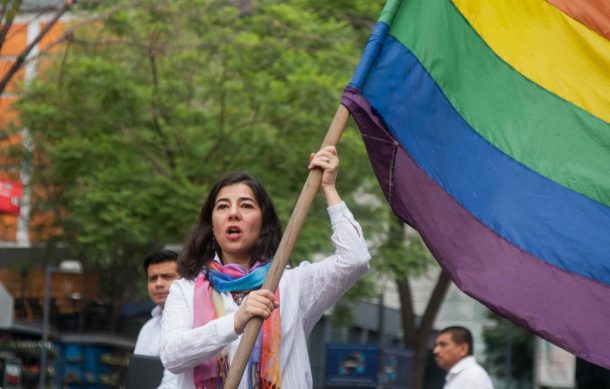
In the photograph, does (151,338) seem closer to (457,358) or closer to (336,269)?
(336,269)

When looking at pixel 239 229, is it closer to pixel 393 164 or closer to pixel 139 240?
pixel 393 164

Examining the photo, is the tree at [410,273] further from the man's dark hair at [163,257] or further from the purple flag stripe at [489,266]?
the purple flag stripe at [489,266]

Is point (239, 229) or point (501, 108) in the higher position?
point (501, 108)

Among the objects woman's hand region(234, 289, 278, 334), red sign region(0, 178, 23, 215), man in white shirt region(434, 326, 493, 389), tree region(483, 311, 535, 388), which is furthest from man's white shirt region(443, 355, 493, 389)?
tree region(483, 311, 535, 388)

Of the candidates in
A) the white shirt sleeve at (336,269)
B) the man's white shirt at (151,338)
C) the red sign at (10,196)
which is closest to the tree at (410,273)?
the red sign at (10,196)

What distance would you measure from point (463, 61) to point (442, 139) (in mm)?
332

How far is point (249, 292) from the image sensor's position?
4793mm

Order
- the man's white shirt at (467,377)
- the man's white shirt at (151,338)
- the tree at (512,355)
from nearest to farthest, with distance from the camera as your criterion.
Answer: the man's white shirt at (151,338)
the man's white shirt at (467,377)
the tree at (512,355)

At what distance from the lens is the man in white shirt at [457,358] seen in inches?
437

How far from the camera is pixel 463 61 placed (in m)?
5.44

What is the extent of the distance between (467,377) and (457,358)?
0.50m

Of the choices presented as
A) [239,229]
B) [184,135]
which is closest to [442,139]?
[239,229]

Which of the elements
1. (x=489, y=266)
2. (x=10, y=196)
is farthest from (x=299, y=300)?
(x=10, y=196)

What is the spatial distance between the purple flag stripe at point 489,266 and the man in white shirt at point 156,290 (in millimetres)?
2952
